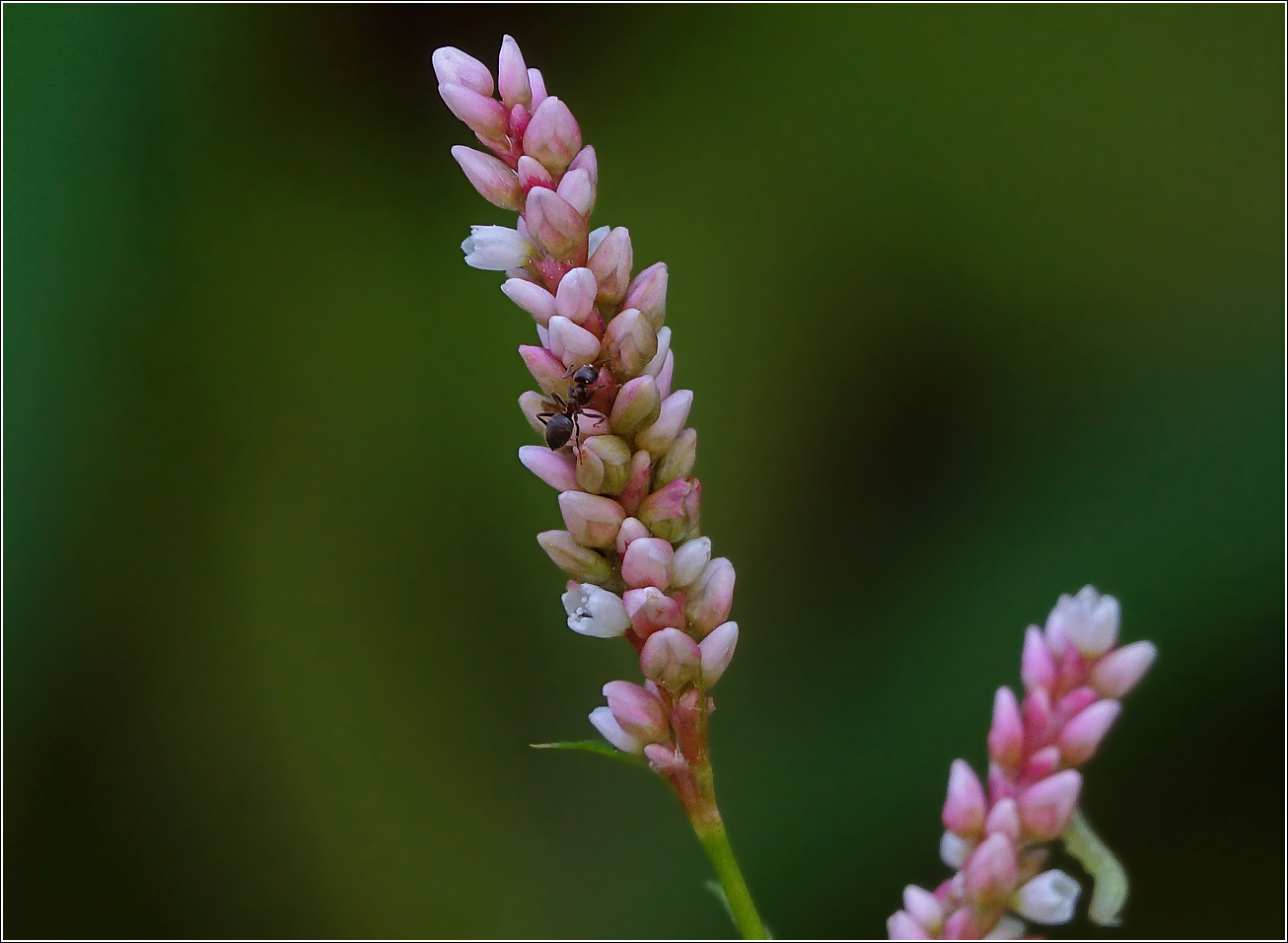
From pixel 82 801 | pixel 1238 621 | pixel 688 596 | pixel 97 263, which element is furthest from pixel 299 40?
pixel 1238 621

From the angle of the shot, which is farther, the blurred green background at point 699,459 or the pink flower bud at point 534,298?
the blurred green background at point 699,459

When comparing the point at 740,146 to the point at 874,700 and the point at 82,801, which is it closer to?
the point at 874,700

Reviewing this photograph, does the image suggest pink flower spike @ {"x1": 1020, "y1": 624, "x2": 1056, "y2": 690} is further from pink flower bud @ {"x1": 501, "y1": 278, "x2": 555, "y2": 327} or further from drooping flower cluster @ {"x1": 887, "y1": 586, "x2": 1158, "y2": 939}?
pink flower bud @ {"x1": 501, "y1": 278, "x2": 555, "y2": 327}

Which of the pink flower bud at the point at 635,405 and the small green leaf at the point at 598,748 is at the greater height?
the pink flower bud at the point at 635,405

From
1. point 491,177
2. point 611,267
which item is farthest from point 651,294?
point 491,177

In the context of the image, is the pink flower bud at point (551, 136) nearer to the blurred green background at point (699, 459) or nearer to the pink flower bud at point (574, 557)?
the pink flower bud at point (574, 557)

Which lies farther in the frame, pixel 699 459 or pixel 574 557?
pixel 699 459

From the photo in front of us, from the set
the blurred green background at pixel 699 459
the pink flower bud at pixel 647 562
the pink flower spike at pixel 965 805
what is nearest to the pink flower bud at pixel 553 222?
the pink flower bud at pixel 647 562

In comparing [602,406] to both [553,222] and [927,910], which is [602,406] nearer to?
[553,222]
